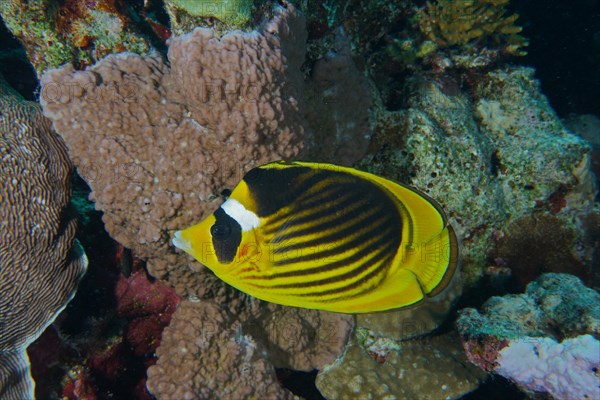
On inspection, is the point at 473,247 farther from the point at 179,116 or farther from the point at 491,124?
the point at 179,116

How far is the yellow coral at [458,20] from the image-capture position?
161 inches

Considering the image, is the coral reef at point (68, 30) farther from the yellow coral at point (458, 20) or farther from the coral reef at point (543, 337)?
the coral reef at point (543, 337)

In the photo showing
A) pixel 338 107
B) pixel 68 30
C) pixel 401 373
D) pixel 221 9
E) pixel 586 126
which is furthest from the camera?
pixel 586 126

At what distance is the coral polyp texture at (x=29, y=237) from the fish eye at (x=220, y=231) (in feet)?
5.63

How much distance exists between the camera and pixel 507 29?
4359 mm

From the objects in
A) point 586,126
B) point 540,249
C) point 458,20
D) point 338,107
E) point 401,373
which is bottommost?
point 401,373

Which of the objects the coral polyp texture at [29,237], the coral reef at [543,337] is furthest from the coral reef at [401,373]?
the coral polyp texture at [29,237]

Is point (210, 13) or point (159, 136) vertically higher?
point (210, 13)

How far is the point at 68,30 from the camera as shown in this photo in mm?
2678

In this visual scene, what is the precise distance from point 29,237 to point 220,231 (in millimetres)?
1772

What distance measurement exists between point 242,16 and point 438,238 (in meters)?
1.76

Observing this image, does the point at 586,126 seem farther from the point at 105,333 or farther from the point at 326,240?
the point at 105,333

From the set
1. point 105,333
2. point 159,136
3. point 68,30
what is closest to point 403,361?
point 105,333

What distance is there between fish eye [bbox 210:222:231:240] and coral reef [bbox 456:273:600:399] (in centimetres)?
257
